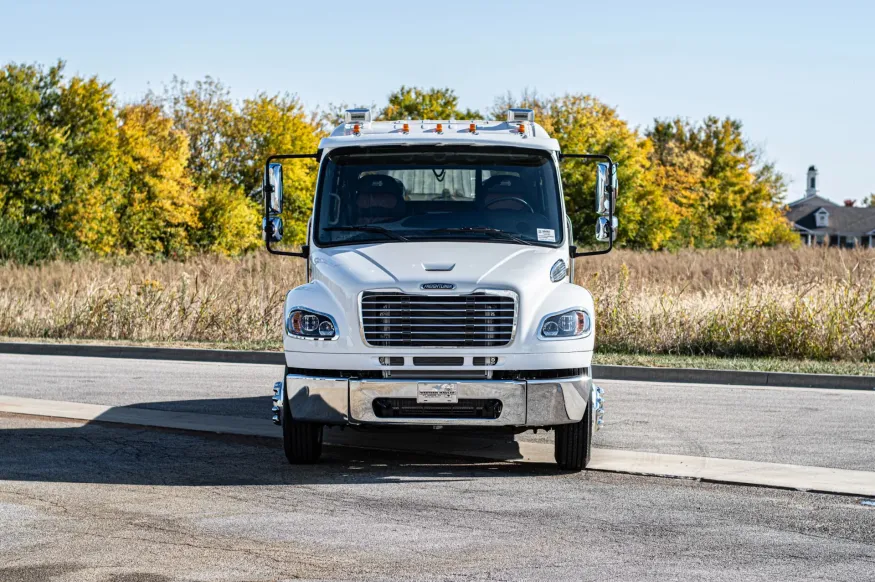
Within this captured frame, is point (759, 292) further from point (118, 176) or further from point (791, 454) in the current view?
point (118, 176)

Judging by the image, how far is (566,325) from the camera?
27.7 feet

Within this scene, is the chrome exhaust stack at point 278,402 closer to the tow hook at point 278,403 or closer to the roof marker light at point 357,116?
the tow hook at point 278,403

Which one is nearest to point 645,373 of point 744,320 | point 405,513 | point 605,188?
point 744,320

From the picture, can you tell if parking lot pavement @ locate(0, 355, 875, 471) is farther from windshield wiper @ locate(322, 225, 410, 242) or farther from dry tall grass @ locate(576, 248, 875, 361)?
dry tall grass @ locate(576, 248, 875, 361)

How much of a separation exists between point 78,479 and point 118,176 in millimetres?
38019

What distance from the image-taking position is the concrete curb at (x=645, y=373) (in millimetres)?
14461

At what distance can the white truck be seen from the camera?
827 centimetres

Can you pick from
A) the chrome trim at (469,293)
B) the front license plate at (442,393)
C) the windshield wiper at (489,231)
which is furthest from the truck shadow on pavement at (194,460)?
the windshield wiper at (489,231)

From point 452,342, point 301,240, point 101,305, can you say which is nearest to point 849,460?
point 452,342

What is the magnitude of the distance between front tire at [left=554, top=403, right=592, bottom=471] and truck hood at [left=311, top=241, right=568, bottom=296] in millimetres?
1062

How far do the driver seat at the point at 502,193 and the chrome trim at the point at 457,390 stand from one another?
5.84 feet

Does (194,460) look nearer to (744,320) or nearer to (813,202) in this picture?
(744,320)

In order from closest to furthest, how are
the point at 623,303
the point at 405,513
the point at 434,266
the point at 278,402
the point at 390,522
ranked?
1. the point at 390,522
2. the point at 405,513
3. the point at 434,266
4. the point at 278,402
5. the point at 623,303

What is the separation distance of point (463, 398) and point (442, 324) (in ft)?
1.83
